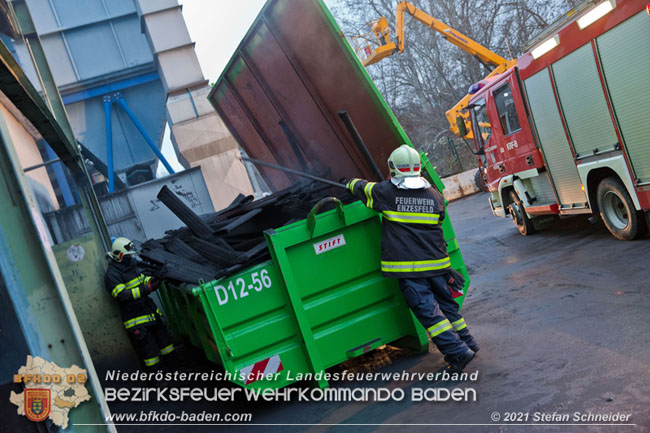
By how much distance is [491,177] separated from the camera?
9.90 metres

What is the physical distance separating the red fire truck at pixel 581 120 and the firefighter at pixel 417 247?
3040 mm

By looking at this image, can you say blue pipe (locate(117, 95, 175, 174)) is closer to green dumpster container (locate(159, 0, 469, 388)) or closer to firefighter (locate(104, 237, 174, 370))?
firefighter (locate(104, 237, 174, 370))

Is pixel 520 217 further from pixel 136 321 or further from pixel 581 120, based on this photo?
pixel 136 321

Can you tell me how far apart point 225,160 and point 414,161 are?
7548 mm

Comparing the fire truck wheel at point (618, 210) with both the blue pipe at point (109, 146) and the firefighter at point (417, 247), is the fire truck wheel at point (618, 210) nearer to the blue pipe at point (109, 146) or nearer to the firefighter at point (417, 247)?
the firefighter at point (417, 247)

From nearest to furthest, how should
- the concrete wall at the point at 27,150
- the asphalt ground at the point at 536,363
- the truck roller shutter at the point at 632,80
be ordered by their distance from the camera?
1. the asphalt ground at the point at 536,363
2. the truck roller shutter at the point at 632,80
3. the concrete wall at the point at 27,150

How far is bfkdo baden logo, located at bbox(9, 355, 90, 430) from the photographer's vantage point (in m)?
2.34

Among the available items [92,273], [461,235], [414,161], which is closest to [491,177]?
[461,235]

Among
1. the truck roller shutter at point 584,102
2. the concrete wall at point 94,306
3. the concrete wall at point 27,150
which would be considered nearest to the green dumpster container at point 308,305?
the concrete wall at point 94,306

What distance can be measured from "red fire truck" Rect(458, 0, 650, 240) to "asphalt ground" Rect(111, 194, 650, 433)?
71 centimetres

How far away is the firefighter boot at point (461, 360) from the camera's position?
3.94m

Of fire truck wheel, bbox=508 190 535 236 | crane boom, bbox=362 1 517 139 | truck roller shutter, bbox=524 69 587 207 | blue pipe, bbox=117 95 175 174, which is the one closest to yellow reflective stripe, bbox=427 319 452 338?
truck roller shutter, bbox=524 69 587 207

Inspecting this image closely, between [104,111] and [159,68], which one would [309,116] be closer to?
[159,68]

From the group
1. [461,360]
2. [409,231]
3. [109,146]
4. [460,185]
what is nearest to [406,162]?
[409,231]
